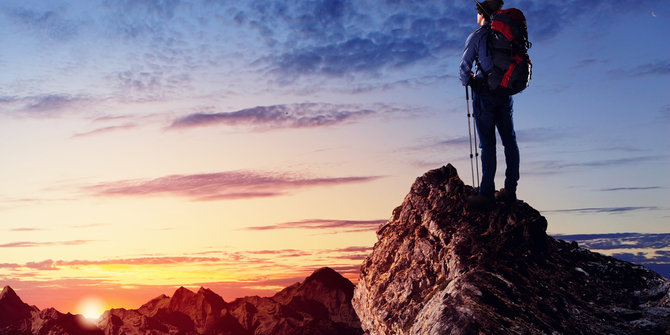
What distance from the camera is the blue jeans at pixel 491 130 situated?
46.0 ft

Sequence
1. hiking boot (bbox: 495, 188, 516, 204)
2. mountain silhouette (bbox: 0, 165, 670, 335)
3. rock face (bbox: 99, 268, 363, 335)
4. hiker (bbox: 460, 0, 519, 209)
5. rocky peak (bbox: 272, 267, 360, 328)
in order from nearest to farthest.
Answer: mountain silhouette (bbox: 0, 165, 670, 335) < hiker (bbox: 460, 0, 519, 209) < hiking boot (bbox: 495, 188, 516, 204) < rock face (bbox: 99, 268, 363, 335) < rocky peak (bbox: 272, 267, 360, 328)

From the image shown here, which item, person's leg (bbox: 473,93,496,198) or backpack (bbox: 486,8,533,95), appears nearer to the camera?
backpack (bbox: 486,8,533,95)

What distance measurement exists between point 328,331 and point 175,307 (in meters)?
49.1

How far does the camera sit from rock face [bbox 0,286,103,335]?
18050 centimetres

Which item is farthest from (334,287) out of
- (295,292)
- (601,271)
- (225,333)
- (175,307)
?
(601,271)

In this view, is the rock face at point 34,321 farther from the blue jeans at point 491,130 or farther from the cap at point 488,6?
the cap at point 488,6

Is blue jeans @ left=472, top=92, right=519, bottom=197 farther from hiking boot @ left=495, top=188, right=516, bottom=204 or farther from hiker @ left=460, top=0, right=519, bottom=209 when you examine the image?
hiking boot @ left=495, top=188, right=516, bottom=204

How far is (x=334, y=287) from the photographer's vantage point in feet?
598

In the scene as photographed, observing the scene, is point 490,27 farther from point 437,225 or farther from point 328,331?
point 328,331

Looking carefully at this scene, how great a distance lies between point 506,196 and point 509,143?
49.5 inches

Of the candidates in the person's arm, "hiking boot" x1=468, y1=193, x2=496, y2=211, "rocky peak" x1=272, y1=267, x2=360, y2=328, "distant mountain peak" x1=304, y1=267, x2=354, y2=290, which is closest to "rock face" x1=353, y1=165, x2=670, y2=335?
"hiking boot" x1=468, y1=193, x2=496, y2=211

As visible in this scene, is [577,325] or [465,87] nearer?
[577,325]

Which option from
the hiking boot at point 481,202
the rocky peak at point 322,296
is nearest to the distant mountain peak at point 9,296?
the rocky peak at point 322,296

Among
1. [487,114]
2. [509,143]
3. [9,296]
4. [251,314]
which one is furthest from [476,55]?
[9,296]
